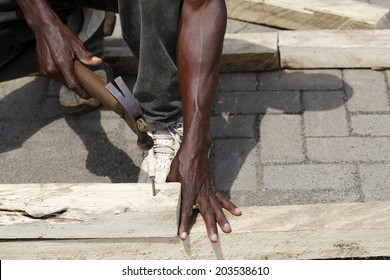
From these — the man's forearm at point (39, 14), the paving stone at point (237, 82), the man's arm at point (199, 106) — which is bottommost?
the paving stone at point (237, 82)

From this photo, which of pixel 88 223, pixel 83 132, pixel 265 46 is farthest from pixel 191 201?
pixel 265 46

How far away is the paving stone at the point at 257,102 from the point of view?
3670 mm

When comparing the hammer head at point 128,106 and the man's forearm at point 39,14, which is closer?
the hammer head at point 128,106

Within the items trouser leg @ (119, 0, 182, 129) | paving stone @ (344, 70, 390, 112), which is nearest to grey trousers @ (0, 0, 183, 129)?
trouser leg @ (119, 0, 182, 129)

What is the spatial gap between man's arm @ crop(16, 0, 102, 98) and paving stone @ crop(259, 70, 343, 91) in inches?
47.8

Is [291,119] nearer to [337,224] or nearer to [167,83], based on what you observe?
[167,83]

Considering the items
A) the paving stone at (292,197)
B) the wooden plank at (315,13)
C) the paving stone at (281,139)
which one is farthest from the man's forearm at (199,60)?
the wooden plank at (315,13)

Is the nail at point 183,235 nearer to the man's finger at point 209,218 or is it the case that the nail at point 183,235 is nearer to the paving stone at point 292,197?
the man's finger at point 209,218

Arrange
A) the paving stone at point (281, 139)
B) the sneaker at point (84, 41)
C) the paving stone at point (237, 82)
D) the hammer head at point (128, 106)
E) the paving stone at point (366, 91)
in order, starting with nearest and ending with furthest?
the hammer head at point (128, 106) → the paving stone at point (281, 139) → the paving stone at point (366, 91) → the sneaker at point (84, 41) → the paving stone at point (237, 82)

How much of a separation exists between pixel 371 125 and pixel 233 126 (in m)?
0.62

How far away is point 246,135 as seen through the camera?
3.53 meters

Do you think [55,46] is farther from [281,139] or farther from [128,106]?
[281,139]

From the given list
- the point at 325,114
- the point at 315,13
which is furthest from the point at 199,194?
the point at 315,13

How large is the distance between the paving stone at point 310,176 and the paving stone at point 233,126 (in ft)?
0.90
